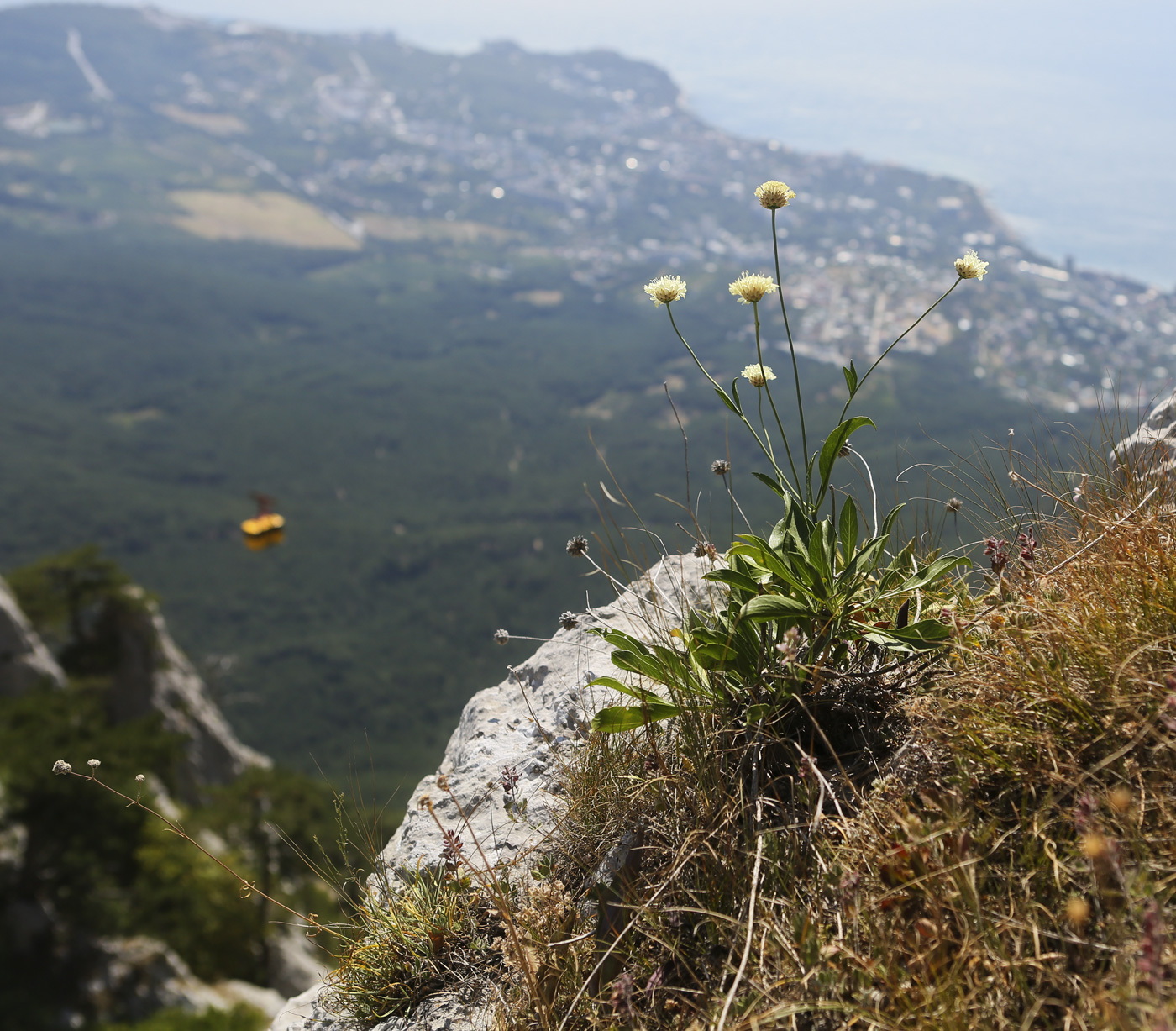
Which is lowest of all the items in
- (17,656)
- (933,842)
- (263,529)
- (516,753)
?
(17,656)

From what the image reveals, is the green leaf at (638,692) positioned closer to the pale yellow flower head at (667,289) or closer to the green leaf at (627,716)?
the green leaf at (627,716)

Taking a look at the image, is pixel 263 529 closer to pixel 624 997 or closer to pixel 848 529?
pixel 848 529

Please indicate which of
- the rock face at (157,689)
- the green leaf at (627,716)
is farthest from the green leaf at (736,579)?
the rock face at (157,689)

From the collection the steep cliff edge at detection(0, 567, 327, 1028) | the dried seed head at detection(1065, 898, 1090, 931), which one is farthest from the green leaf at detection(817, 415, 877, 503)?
the steep cliff edge at detection(0, 567, 327, 1028)

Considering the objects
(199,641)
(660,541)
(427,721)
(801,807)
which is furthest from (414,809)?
(199,641)

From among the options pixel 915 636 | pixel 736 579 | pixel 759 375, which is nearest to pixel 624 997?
pixel 736 579

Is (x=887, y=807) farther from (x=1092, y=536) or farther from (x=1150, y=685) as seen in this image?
(x=1092, y=536)

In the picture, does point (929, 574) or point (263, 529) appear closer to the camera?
point (929, 574)
